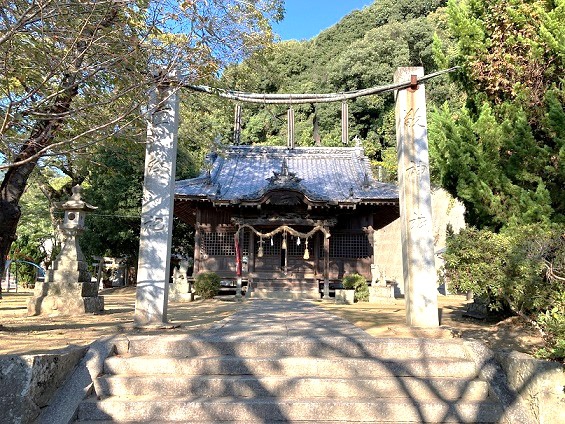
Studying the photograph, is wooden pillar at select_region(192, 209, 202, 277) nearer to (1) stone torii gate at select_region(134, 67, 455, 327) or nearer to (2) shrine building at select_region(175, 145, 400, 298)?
(2) shrine building at select_region(175, 145, 400, 298)

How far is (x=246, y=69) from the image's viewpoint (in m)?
8.88

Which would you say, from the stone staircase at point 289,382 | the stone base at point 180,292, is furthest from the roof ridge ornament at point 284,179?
the stone staircase at point 289,382

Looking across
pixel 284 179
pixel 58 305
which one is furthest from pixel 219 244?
pixel 58 305

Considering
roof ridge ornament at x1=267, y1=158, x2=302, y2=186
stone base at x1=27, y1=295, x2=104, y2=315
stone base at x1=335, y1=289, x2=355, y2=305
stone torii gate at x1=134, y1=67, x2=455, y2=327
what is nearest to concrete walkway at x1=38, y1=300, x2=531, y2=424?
stone torii gate at x1=134, y1=67, x2=455, y2=327

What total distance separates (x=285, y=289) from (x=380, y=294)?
380cm

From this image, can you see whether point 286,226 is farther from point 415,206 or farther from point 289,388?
point 289,388

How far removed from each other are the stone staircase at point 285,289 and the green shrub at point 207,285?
60.2 inches

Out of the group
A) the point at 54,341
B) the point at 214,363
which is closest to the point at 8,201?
the point at 54,341

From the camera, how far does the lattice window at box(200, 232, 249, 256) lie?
56.3 ft

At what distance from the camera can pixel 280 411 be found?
3.65 m

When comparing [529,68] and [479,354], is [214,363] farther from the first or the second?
[529,68]

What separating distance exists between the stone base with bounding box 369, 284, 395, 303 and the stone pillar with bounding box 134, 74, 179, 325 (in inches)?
385

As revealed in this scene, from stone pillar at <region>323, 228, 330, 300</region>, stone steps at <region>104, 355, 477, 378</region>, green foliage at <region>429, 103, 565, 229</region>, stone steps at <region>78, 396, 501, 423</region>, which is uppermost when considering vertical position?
green foliage at <region>429, 103, 565, 229</region>

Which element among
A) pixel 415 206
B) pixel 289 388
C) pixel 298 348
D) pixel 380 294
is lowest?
pixel 289 388
